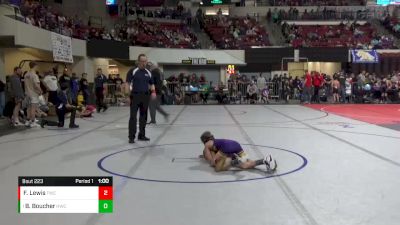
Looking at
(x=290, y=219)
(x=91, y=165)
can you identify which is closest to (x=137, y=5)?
(x=91, y=165)

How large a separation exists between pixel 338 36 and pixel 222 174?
1140 inches

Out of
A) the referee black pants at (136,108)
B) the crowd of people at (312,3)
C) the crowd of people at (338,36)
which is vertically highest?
the crowd of people at (312,3)

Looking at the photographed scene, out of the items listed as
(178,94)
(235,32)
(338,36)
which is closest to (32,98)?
(178,94)

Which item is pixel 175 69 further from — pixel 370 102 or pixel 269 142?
pixel 269 142

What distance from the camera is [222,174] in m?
5.91

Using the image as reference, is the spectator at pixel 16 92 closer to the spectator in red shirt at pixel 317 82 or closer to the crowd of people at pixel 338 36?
the spectator in red shirt at pixel 317 82

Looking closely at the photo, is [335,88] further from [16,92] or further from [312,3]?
[312,3]

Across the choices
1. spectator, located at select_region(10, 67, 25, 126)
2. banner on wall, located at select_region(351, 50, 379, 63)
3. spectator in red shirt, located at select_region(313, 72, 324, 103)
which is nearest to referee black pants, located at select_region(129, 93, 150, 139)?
spectator, located at select_region(10, 67, 25, 126)

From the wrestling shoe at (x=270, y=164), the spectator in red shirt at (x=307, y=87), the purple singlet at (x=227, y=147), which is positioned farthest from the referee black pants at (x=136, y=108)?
the spectator in red shirt at (x=307, y=87)

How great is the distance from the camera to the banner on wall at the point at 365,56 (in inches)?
1083

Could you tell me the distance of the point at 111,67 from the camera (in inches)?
1190

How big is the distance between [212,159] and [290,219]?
242 centimetres
